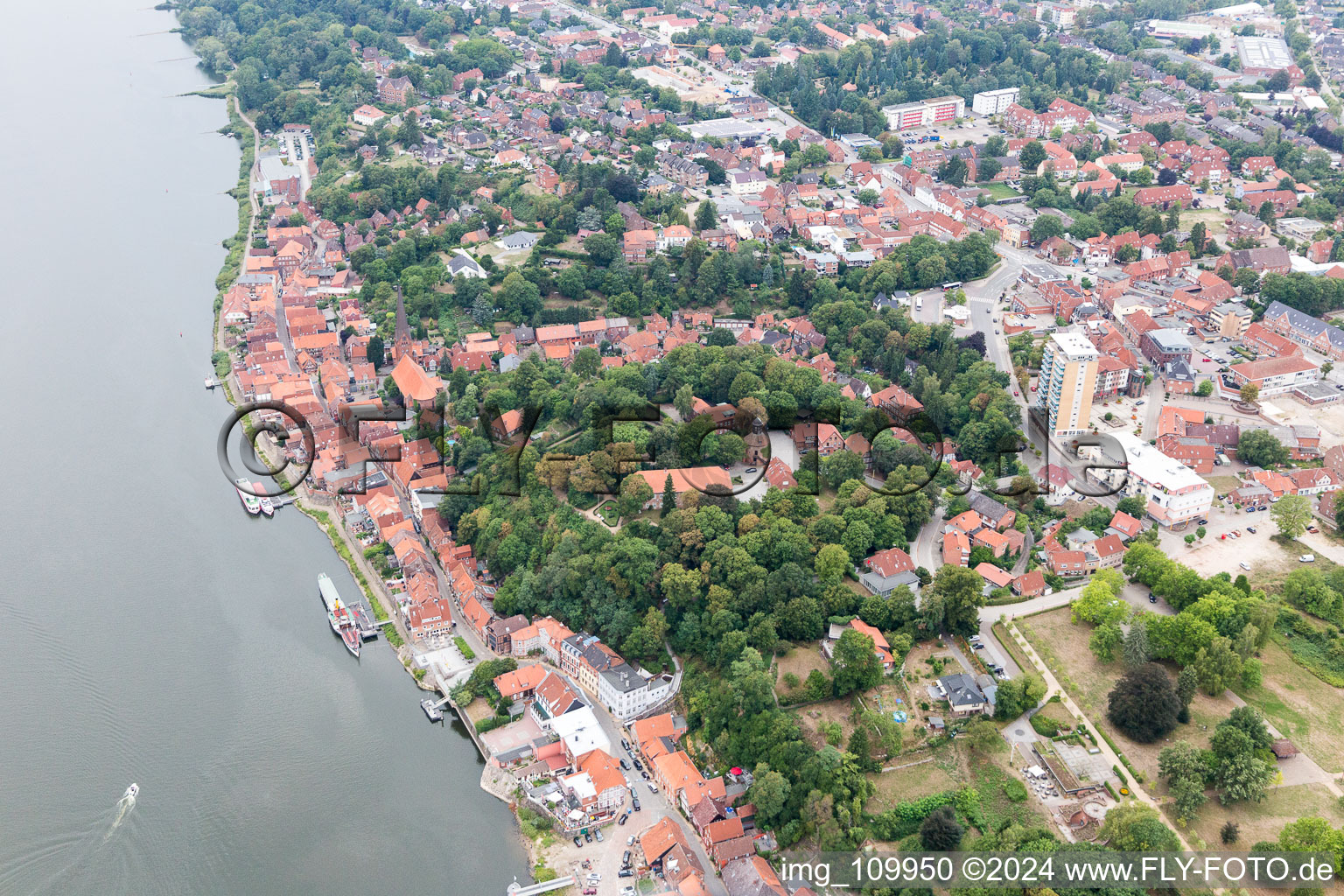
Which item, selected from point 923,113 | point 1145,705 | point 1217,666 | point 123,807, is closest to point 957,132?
point 923,113

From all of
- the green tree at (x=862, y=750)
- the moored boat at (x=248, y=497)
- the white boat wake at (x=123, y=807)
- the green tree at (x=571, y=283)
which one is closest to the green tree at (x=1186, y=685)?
the green tree at (x=862, y=750)

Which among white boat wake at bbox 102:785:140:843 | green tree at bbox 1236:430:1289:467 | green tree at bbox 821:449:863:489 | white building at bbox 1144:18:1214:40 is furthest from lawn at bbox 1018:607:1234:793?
white building at bbox 1144:18:1214:40

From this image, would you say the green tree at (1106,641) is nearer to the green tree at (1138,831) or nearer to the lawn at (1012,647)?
the lawn at (1012,647)

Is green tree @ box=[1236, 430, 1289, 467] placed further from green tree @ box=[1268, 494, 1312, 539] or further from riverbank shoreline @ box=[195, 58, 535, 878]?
riverbank shoreline @ box=[195, 58, 535, 878]

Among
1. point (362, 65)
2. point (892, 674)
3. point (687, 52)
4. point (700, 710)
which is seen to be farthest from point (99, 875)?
point (687, 52)

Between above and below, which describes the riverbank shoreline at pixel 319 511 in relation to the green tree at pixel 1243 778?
below

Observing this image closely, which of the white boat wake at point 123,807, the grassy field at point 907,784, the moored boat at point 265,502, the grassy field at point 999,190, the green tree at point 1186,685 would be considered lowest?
the moored boat at point 265,502

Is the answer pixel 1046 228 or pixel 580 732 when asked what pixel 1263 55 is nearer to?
pixel 1046 228
